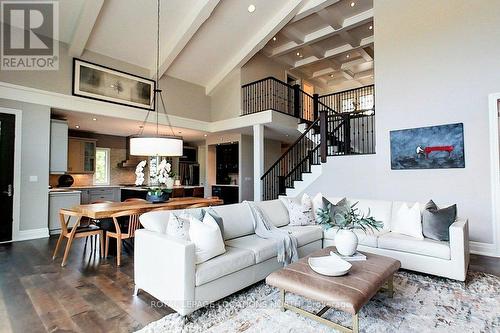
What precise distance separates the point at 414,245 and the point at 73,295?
12.3ft

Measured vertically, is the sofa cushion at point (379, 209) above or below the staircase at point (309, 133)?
below

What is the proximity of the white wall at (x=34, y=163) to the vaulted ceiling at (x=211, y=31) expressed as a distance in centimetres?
151

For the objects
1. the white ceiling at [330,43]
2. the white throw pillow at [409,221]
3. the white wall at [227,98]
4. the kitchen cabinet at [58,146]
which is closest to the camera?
the white throw pillow at [409,221]

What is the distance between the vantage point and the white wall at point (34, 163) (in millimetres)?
5000

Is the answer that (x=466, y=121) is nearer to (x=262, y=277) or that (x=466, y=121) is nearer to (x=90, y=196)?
(x=262, y=277)

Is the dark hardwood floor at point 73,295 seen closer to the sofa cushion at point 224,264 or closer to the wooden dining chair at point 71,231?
the wooden dining chair at point 71,231

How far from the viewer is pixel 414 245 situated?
3.21 meters

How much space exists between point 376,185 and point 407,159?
0.75 meters

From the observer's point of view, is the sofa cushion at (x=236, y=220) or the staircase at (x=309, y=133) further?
the staircase at (x=309, y=133)

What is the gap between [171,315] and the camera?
7.40 ft

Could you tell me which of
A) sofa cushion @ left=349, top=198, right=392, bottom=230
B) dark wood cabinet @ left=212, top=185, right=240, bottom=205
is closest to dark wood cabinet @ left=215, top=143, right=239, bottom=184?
dark wood cabinet @ left=212, top=185, right=240, bottom=205

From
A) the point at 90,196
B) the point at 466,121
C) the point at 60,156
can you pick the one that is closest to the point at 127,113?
the point at 60,156

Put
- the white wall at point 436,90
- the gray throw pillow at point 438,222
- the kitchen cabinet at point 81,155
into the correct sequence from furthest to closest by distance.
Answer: the kitchen cabinet at point 81,155
the white wall at point 436,90
the gray throw pillow at point 438,222

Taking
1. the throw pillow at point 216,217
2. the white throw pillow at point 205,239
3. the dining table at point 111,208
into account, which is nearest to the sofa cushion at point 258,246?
the throw pillow at point 216,217
